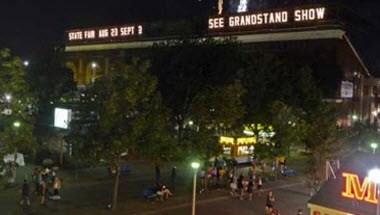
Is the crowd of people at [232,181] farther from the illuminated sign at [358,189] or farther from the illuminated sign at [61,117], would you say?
the illuminated sign at [358,189]

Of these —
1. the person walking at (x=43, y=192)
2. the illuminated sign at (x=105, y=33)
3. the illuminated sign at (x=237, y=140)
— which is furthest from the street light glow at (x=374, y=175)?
the illuminated sign at (x=105, y=33)

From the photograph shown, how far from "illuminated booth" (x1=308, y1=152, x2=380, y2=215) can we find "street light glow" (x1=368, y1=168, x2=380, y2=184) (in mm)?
104

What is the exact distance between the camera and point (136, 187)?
4184 cm

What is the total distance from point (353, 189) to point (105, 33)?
104 metres

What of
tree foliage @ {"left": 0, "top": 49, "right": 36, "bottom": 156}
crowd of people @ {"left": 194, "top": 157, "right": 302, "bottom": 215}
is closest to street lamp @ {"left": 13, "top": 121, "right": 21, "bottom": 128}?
tree foliage @ {"left": 0, "top": 49, "right": 36, "bottom": 156}

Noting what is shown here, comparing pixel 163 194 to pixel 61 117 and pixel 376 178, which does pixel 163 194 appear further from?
pixel 376 178

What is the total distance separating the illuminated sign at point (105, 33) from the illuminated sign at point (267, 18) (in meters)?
21.0

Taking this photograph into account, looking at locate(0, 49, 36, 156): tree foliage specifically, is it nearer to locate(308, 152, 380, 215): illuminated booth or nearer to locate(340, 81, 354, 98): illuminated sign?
locate(308, 152, 380, 215): illuminated booth

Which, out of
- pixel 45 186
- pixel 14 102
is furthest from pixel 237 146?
pixel 14 102

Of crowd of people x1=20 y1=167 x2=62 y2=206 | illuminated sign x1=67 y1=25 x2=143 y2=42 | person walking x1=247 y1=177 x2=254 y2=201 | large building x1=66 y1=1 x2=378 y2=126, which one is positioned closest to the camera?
crowd of people x1=20 y1=167 x2=62 y2=206

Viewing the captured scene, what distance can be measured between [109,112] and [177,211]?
754 centimetres

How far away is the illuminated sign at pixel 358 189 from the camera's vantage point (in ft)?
63.5

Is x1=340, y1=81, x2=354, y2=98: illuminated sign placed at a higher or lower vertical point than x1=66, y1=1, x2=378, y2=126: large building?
lower

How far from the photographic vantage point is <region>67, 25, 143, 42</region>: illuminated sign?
113550 mm
